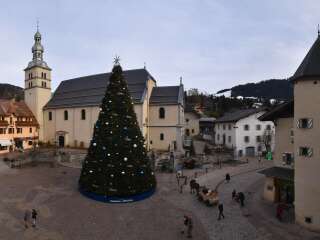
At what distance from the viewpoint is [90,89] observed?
4703cm

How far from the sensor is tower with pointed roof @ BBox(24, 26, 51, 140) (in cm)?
4769

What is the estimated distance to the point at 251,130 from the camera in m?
46.9

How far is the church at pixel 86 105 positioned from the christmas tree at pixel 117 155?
1771 cm

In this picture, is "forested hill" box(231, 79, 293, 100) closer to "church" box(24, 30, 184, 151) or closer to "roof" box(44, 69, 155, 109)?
"church" box(24, 30, 184, 151)

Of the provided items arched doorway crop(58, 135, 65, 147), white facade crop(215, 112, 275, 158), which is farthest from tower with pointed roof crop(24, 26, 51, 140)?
white facade crop(215, 112, 275, 158)

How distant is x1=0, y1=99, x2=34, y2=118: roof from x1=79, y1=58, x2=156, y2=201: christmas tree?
27434 mm

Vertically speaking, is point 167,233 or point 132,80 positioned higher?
point 132,80

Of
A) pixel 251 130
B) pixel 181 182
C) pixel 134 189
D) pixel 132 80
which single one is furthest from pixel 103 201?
pixel 251 130

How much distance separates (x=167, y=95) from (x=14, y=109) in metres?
26.7

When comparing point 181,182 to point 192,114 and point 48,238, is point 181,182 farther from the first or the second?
point 192,114

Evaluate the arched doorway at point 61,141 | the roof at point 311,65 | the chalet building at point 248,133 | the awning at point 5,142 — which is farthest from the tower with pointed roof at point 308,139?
the awning at point 5,142

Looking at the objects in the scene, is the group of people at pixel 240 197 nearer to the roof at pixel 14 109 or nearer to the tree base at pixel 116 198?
the tree base at pixel 116 198

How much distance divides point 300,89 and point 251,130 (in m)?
31.6

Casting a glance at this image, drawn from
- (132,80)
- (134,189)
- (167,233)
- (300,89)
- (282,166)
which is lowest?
(167,233)
